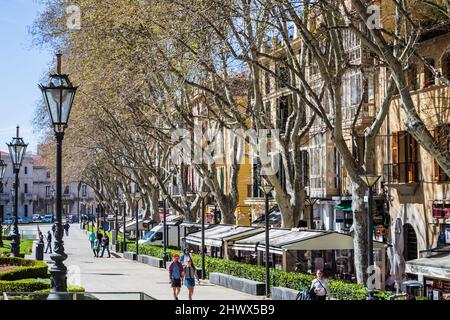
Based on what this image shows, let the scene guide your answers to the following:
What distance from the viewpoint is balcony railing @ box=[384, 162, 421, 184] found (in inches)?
1353

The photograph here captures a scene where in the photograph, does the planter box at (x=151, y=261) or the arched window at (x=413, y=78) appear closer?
the arched window at (x=413, y=78)

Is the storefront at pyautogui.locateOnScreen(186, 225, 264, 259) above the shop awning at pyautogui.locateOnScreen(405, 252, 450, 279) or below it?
above

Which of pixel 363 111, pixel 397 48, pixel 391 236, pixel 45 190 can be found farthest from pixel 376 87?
pixel 45 190

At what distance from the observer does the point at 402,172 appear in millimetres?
35344

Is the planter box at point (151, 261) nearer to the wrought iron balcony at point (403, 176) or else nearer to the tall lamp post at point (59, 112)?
the wrought iron balcony at point (403, 176)

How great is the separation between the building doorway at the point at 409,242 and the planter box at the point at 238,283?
285 inches

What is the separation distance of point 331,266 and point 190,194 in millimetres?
41584

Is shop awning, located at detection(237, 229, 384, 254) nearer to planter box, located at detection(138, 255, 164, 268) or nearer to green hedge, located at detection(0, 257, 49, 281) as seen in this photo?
green hedge, located at detection(0, 257, 49, 281)

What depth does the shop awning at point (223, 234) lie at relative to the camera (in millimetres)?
34906

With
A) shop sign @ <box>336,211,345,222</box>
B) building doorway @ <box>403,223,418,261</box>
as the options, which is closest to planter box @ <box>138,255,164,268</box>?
shop sign @ <box>336,211,345,222</box>

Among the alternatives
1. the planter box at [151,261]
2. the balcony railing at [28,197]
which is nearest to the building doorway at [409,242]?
the planter box at [151,261]

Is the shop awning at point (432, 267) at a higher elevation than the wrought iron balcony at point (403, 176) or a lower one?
lower

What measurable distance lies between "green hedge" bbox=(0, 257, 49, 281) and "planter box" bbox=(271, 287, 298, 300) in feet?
22.1

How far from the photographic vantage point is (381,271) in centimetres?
3072
